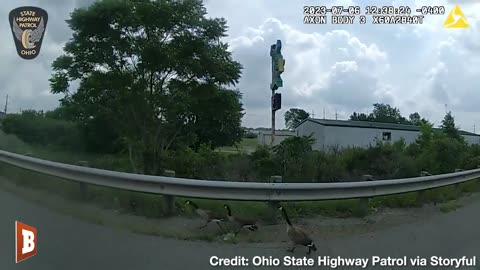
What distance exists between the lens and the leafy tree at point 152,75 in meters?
1.79

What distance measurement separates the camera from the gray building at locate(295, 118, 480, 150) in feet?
6.49

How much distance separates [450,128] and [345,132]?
0.66 meters

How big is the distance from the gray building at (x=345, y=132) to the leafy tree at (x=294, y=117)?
0.9 inches

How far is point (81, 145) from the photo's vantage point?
1883 millimetres

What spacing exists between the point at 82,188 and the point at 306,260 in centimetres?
113

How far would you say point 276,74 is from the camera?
1930 millimetres

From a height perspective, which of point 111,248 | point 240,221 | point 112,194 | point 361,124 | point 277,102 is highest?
point 277,102

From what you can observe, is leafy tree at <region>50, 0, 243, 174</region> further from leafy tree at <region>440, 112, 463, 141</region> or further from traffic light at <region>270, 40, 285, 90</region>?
leafy tree at <region>440, 112, 463, 141</region>

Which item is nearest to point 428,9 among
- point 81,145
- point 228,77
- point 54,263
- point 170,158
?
point 228,77

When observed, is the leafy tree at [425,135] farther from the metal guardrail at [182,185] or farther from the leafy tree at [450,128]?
the metal guardrail at [182,185]

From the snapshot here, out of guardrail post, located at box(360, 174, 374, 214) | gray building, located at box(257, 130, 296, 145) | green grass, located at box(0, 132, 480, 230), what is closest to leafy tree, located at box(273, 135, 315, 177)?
gray building, located at box(257, 130, 296, 145)

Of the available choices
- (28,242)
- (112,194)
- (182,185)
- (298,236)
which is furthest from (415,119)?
(28,242)

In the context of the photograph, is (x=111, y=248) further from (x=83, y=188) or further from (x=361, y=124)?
(x=361, y=124)

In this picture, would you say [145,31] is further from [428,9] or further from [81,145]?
[428,9]
